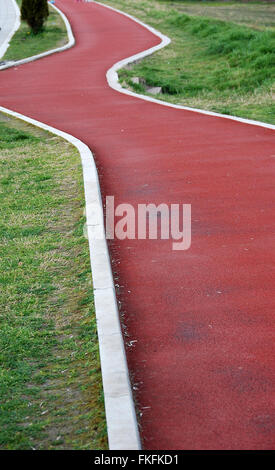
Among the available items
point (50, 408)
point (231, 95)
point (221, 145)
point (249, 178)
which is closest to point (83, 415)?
point (50, 408)

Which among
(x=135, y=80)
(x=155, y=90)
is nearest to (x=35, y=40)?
(x=135, y=80)

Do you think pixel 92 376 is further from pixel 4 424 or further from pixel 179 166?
pixel 179 166

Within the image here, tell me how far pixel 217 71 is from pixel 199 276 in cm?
1463

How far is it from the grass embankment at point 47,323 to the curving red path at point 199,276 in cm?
31

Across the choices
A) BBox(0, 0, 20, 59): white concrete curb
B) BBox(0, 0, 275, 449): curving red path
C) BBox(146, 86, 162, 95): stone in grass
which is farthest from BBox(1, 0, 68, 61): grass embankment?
BBox(0, 0, 275, 449): curving red path

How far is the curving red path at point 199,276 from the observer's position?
4.12 metres

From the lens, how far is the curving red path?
162 inches

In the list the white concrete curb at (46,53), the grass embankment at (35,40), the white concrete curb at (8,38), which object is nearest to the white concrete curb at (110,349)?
the white concrete curb at (46,53)

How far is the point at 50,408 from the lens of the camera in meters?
4.26

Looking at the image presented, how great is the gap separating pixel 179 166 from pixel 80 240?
3004mm

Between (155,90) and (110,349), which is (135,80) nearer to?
(155,90)

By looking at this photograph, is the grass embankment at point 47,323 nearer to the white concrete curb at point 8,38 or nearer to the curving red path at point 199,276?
the curving red path at point 199,276

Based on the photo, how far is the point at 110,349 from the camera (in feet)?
15.3

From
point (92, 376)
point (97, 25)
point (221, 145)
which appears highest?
point (92, 376)
